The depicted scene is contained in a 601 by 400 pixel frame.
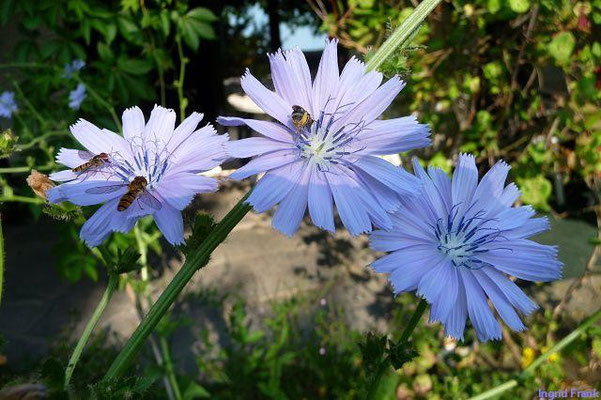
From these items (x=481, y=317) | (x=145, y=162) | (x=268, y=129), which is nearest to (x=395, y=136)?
(x=268, y=129)

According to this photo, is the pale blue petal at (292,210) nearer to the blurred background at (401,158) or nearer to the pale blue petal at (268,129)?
the pale blue petal at (268,129)

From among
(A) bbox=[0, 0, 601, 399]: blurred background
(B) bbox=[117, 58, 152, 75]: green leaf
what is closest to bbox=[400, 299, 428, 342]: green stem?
(A) bbox=[0, 0, 601, 399]: blurred background

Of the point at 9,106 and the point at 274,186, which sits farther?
the point at 9,106

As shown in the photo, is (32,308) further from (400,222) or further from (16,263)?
(400,222)

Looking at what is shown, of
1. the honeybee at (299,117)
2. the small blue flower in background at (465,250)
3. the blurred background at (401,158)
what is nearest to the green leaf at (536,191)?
the blurred background at (401,158)

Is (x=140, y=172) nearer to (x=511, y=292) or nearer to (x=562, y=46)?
(x=511, y=292)

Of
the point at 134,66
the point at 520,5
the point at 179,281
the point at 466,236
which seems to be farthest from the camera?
the point at 134,66
